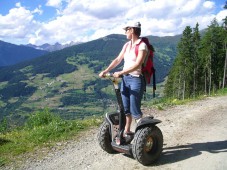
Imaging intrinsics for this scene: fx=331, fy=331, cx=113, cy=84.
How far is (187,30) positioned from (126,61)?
165 feet

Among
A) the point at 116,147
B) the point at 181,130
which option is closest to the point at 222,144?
the point at 181,130

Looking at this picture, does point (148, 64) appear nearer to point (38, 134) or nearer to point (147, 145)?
point (147, 145)

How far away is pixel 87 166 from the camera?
301 inches

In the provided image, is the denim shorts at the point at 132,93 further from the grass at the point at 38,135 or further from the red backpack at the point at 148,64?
the grass at the point at 38,135

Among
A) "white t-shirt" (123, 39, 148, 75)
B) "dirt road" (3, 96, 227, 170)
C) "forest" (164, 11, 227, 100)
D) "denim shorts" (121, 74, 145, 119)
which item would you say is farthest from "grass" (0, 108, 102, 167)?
"forest" (164, 11, 227, 100)

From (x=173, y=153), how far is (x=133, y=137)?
115 cm

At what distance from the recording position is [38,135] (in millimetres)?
10242

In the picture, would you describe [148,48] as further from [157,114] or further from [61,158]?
[157,114]

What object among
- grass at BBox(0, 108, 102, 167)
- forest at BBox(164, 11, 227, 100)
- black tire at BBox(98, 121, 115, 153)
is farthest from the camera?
forest at BBox(164, 11, 227, 100)

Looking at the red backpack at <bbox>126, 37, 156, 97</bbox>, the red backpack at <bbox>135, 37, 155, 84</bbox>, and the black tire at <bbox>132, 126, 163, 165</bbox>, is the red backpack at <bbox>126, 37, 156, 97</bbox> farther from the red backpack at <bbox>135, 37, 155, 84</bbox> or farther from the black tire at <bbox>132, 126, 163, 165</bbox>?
the black tire at <bbox>132, 126, 163, 165</bbox>

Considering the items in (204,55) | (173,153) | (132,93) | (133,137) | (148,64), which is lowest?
(173,153)

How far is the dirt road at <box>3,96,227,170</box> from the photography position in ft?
24.4

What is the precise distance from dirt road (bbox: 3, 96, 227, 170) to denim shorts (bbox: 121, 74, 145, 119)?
119 cm

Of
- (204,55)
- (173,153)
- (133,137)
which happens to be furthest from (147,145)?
(204,55)
